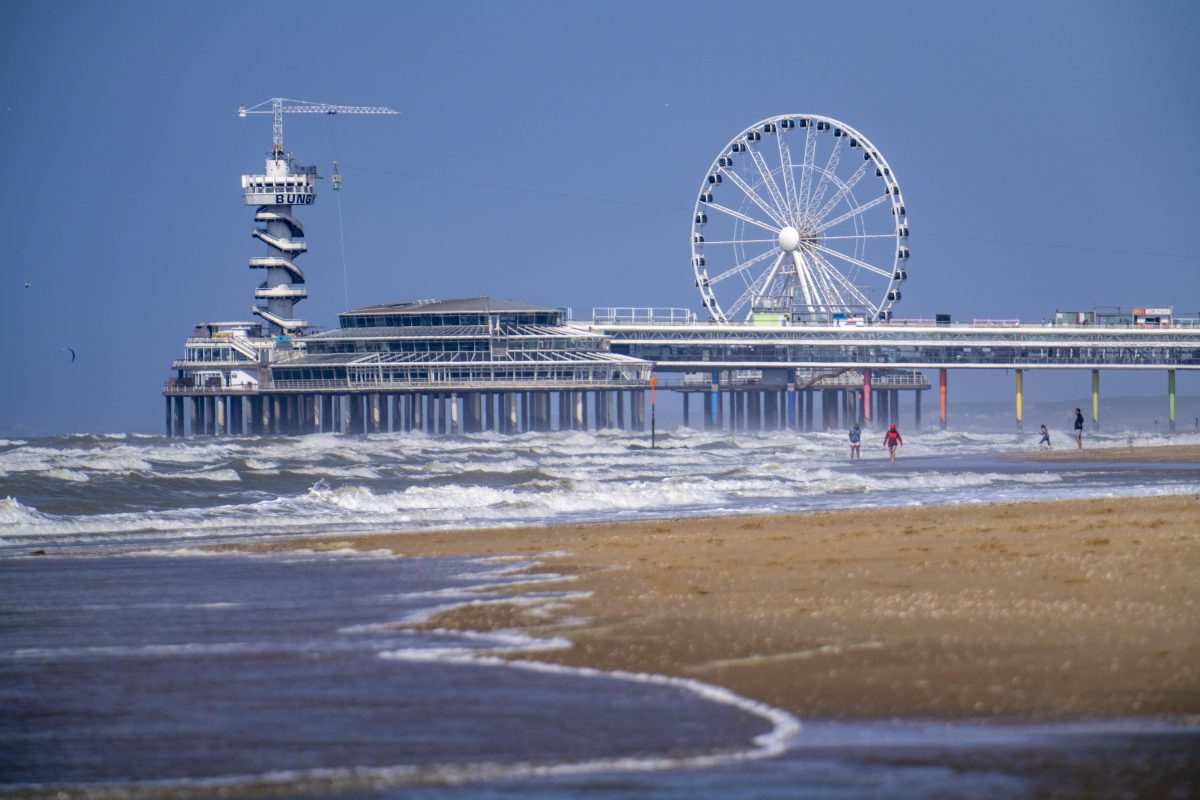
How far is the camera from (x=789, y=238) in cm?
8831

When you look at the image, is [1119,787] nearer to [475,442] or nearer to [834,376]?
[475,442]

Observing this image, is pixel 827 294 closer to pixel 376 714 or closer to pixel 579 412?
pixel 579 412

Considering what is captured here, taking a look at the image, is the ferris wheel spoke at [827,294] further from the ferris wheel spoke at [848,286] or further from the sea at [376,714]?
the sea at [376,714]

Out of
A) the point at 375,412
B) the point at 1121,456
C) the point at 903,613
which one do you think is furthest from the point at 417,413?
the point at 903,613

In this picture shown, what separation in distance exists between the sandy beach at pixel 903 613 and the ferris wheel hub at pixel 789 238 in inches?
2792

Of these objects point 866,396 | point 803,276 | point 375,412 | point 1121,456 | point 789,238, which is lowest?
point 1121,456

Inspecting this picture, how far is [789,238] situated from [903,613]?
79.2 metres

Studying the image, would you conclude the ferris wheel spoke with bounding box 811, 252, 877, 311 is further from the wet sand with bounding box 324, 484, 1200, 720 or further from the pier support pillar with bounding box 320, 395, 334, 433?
the wet sand with bounding box 324, 484, 1200, 720

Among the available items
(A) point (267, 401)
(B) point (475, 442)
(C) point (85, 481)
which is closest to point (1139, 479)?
(C) point (85, 481)

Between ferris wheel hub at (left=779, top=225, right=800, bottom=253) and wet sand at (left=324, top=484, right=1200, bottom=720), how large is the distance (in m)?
71.0

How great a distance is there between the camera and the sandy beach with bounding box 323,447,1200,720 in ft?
25.5

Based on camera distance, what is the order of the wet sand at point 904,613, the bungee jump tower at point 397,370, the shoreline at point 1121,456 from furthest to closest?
the bungee jump tower at point 397,370 < the shoreline at point 1121,456 < the wet sand at point 904,613

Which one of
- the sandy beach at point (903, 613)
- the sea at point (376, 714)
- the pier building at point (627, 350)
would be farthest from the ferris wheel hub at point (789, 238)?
the sandy beach at point (903, 613)

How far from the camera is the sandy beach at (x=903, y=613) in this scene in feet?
25.5
